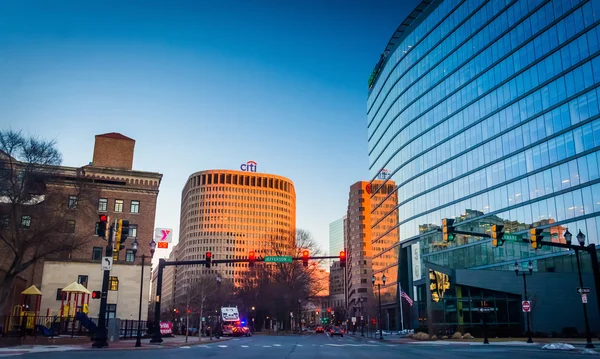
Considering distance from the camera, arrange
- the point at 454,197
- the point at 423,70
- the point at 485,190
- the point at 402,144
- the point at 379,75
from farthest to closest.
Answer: the point at 379,75
the point at 402,144
the point at 423,70
the point at 454,197
the point at 485,190

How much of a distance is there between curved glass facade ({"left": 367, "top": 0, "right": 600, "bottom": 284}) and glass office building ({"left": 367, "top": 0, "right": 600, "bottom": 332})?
0.16 metres

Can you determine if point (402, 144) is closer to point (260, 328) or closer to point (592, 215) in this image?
point (592, 215)

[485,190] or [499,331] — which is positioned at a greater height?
[485,190]

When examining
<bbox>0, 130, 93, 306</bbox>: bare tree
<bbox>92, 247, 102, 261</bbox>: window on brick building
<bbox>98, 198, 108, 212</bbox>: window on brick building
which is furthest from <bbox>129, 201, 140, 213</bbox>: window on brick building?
<bbox>0, 130, 93, 306</bbox>: bare tree

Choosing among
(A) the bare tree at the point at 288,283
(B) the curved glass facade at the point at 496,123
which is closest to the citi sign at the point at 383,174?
(B) the curved glass facade at the point at 496,123

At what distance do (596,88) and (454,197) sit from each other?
2798 cm

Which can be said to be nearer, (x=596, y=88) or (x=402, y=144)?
(x=596, y=88)

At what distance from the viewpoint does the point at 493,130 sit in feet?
237

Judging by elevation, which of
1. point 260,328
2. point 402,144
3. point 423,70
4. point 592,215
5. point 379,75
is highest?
point 379,75

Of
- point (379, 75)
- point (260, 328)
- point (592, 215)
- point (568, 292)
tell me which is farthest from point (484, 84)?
point (260, 328)

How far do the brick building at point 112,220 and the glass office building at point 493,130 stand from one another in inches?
1458

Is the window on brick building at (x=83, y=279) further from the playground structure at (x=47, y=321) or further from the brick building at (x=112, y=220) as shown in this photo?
the playground structure at (x=47, y=321)

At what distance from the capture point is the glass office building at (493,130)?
58.6 metres

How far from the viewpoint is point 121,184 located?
67688 mm
